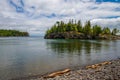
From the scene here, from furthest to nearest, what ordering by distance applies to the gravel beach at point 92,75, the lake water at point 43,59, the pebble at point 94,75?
the lake water at point 43,59 < the gravel beach at point 92,75 < the pebble at point 94,75

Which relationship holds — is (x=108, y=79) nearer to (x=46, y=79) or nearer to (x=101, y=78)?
(x=101, y=78)

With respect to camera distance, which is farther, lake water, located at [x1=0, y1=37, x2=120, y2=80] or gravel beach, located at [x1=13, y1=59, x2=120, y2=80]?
lake water, located at [x1=0, y1=37, x2=120, y2=80]

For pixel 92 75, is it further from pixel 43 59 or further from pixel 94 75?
pixel 43 59

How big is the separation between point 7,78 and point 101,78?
41.0 feet

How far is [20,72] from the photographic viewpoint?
28016 millimetres

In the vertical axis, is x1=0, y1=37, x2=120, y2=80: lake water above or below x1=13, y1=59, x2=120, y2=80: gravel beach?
below

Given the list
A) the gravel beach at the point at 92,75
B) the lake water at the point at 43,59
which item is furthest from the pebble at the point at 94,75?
the lake water at the point at 43,59

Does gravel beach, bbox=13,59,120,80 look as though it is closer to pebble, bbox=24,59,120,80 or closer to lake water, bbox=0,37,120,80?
pebble, bbox=24,59,120,80

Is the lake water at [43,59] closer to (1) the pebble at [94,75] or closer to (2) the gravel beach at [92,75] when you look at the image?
(2) the gravel beach at [92,75]

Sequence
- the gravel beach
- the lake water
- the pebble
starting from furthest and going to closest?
the lake water → the gravel beach → the pebble

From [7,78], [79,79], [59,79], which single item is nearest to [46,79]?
[59,79]

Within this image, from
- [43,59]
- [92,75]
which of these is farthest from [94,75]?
[43,59]

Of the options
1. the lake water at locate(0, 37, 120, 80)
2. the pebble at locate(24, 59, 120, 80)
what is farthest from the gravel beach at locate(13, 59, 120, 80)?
the lake water at locate(0, 37, 120, 80)

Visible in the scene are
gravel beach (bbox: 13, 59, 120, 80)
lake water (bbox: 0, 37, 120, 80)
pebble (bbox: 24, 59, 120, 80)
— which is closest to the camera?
pebble (bbox: 24, 59, 120, 80)
